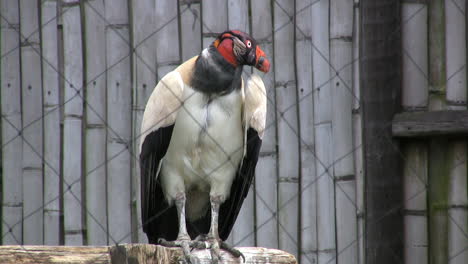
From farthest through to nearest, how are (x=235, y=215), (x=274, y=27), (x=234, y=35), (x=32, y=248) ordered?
1. (x=274, y=27)
2. (x=235, y=215)
3. (x=234, y=35)
4. (x=32, y=248)

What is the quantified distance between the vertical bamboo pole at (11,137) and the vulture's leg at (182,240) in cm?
90

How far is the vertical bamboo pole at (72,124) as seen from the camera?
4.07m

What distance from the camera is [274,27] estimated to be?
405cm

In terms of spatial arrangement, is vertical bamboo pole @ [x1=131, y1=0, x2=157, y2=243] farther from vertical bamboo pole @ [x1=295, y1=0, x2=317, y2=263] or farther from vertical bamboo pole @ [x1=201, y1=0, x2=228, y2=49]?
vertical bamboo pole @ [x1=295, y1=0, x2=317, y2=263]

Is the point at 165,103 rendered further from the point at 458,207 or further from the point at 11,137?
the point at 458,207

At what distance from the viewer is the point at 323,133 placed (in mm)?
3986

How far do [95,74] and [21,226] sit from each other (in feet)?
2.69

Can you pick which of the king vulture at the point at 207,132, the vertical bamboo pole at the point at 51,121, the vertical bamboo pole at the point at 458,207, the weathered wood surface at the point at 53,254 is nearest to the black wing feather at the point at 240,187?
the king vulture at the point at 207,132

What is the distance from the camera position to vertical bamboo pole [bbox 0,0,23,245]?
163 inches

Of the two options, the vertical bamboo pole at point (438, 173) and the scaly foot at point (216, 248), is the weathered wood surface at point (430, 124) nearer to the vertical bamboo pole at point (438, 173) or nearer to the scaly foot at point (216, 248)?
the vertical bamboo pole at point (438, 173)

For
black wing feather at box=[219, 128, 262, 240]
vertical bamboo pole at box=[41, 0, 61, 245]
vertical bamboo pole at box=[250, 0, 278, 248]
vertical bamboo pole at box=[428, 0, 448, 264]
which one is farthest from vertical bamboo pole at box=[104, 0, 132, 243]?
vertical bamboo pole at box=[428, 0, 448, 264]

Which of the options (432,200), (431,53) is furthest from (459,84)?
(432,200)

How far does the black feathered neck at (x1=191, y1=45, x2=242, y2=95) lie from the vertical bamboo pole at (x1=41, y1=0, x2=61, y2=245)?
904mm

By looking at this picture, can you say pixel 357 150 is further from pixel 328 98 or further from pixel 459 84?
pixel 459 84
